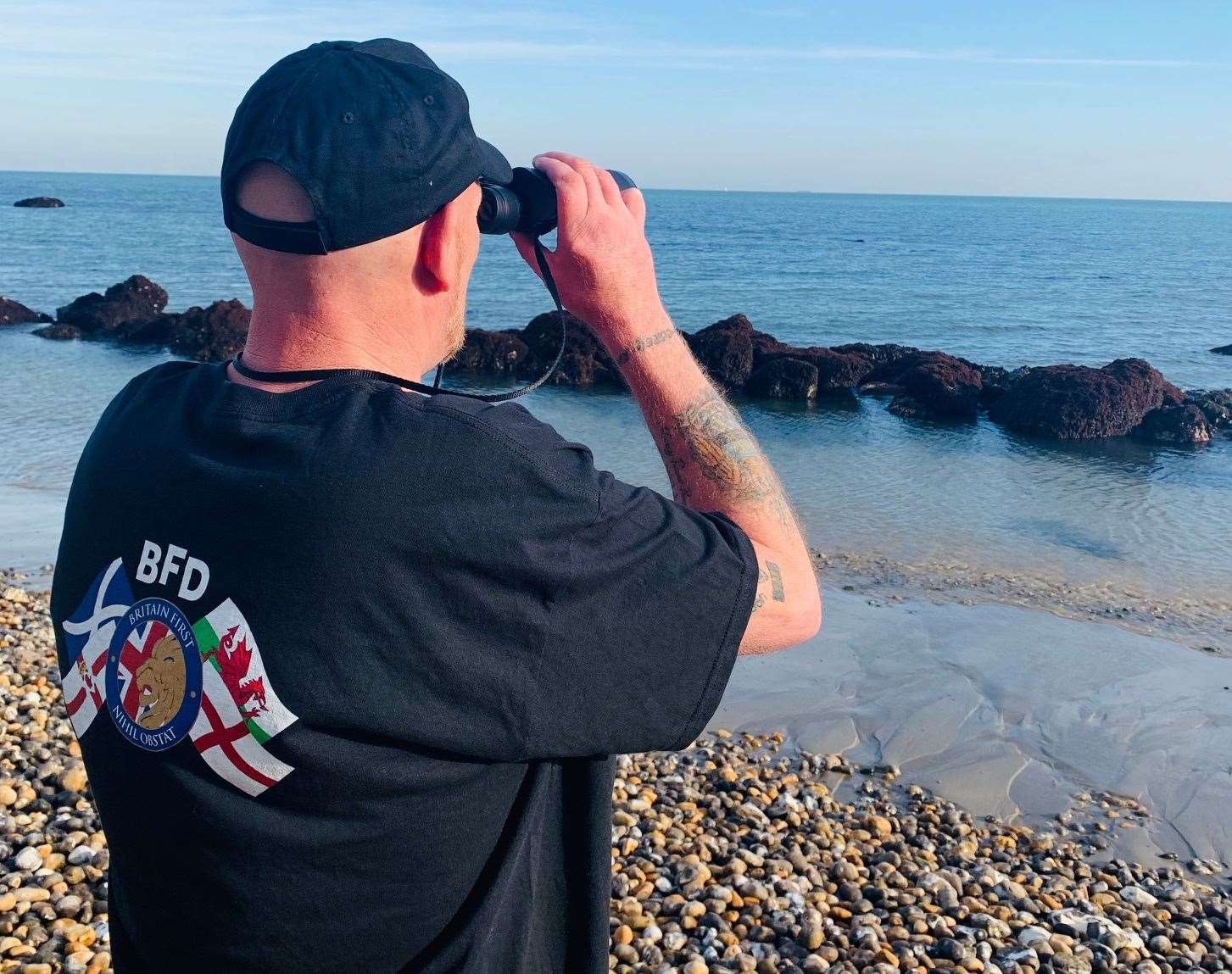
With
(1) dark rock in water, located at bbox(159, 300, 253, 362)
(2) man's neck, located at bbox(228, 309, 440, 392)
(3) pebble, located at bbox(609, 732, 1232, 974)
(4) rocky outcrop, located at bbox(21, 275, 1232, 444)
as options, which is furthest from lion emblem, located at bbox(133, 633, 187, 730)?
(1) dark rock in water, located at bbox(159, 300, 253, 362)

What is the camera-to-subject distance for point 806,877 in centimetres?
474

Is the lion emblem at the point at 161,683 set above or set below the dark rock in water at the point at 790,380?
above

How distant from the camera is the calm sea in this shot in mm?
11281

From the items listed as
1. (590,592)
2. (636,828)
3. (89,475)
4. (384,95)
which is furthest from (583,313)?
(636,828)

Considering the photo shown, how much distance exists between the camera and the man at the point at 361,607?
1331 mm

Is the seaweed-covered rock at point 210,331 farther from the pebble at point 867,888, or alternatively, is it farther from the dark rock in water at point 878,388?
the pebble at point 867,888


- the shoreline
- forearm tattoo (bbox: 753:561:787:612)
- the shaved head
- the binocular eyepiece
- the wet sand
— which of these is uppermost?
the binocular eyepiece

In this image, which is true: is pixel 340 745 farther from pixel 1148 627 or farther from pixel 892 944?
pixel 1148 627

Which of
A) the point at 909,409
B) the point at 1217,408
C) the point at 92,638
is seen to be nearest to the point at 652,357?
the point at 92,638

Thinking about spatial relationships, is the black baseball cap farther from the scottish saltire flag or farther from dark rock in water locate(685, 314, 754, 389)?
dark rock in water locate(685, 314, 754, 389)

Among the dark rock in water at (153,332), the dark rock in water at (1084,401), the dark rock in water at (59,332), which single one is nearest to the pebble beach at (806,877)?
the dark rock in water at (1084,401)

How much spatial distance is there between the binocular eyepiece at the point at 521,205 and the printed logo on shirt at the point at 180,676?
0.74 meters

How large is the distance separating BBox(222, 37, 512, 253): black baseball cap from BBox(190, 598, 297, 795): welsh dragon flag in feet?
1.66

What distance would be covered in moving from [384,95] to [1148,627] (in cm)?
862
